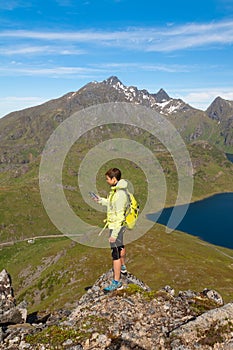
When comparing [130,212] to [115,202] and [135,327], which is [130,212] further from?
[135,327]

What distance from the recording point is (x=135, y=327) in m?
17.9

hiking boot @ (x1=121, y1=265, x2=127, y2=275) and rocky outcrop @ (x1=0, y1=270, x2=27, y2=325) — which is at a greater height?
hiking boot @ (x1=121, y1=265, x2=127, y2=275)

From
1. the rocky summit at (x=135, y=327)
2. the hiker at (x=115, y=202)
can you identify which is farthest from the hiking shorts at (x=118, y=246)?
the rocky summit at (x=135, y=327)

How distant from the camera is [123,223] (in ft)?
68.2

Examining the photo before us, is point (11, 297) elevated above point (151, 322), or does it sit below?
below

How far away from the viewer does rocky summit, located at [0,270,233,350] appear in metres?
16.7

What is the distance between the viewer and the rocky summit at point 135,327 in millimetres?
16672

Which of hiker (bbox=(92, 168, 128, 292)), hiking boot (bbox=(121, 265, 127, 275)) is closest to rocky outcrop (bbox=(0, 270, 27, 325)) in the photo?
hiking boot (bbox=(121, 265, 127, 275))

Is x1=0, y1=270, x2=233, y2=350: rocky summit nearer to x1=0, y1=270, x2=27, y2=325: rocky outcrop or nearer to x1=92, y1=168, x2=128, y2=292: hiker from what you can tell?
x1=0, y1=270, x2=27, y2=325: rocky outcrop

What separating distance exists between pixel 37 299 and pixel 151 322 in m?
185

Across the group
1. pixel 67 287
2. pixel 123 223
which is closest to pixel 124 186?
pixel 123 223

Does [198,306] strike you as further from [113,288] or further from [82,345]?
[82,345]

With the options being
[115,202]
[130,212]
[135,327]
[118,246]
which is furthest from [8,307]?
[115,202]

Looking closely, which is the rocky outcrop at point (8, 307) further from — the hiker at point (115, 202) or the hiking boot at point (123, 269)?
the hiker at point (115, 202)
